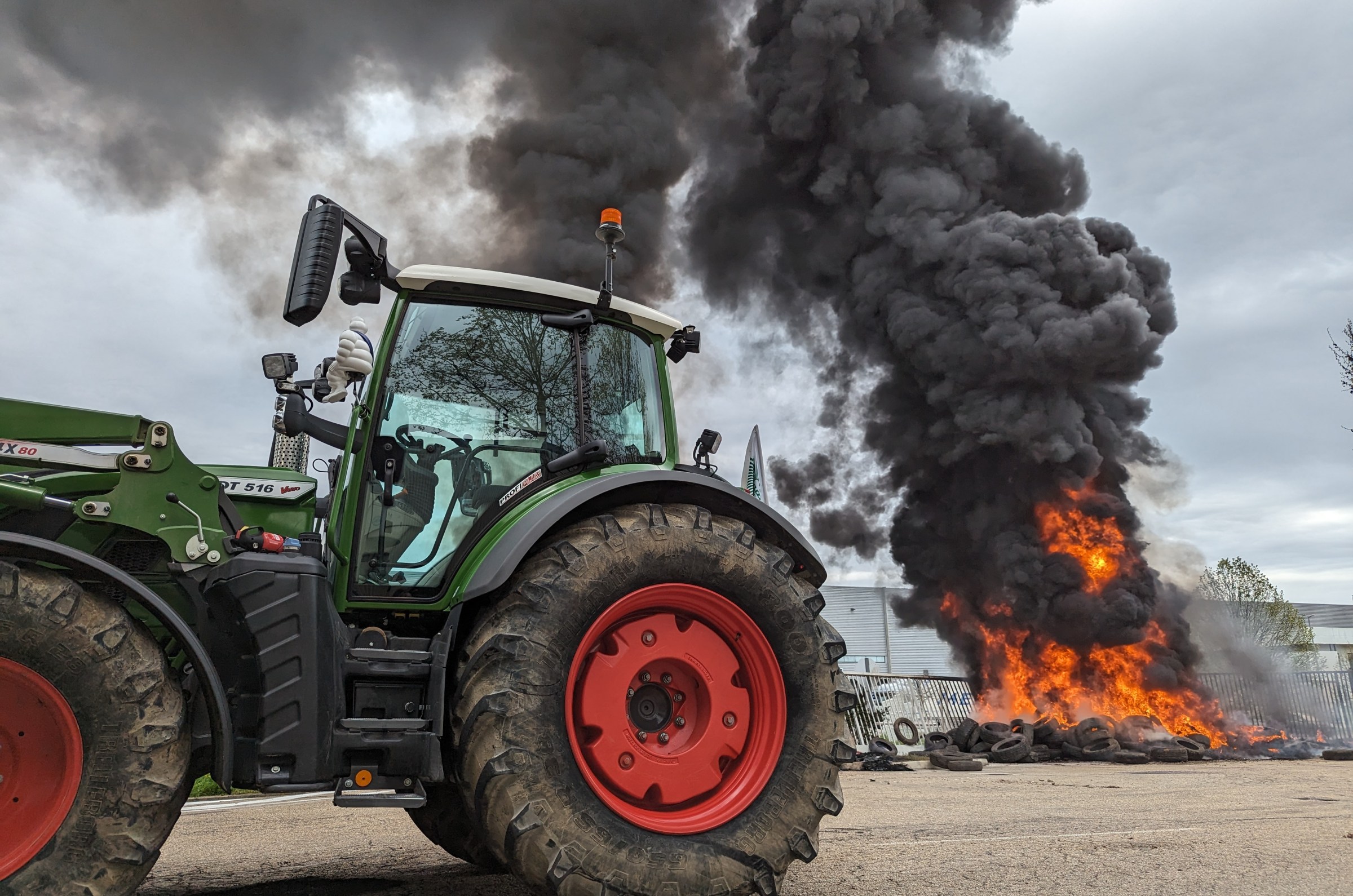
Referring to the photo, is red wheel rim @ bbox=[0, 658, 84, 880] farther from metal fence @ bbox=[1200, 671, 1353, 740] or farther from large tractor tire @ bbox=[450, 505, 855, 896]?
metal fence @ bbox=[1200, 671, 1353, 740]

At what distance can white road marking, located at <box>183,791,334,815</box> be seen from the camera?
7875mm

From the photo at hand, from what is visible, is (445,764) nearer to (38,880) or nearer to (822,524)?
(38,880)

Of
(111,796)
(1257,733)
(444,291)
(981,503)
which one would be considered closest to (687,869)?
(111,796)

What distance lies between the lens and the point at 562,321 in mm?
3945

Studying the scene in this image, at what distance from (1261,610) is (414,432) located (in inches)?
1538

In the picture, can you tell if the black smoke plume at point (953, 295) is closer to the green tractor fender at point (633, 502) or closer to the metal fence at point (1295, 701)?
the metal fence at point (1295, 701)

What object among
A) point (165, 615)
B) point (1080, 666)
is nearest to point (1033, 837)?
point (165, 615)

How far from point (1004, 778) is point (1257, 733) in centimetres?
1061

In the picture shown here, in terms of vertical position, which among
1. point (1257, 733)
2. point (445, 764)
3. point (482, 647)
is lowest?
point (1257, 733)

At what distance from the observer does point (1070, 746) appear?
15867mm

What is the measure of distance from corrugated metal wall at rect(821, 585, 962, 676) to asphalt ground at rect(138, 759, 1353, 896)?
33184mm

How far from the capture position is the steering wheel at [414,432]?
145 inches

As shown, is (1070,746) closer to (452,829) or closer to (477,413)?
(452,829)

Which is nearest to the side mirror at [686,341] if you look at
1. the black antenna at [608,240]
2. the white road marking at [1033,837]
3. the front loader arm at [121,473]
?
the black antenna at [608,240]
